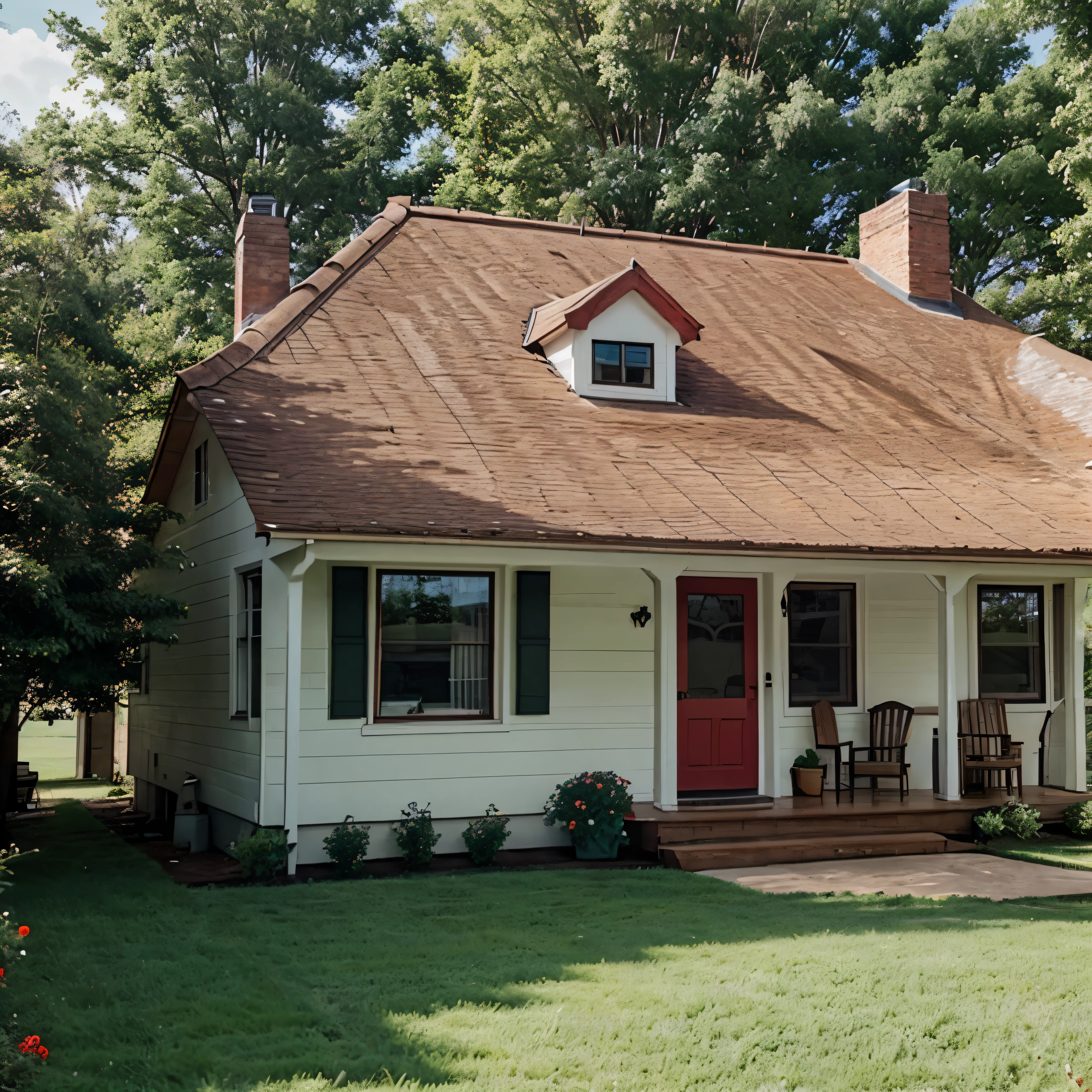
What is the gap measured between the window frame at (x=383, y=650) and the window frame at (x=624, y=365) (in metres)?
3.12

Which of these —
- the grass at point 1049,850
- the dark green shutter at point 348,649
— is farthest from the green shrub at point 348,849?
the grass at point 1049,850

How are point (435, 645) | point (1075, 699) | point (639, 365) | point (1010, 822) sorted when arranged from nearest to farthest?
1. point (435, 645)
2. point (1010, 822)
3. point (1075, 699)
4. point (639, 365)

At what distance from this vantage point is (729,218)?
23.2 m

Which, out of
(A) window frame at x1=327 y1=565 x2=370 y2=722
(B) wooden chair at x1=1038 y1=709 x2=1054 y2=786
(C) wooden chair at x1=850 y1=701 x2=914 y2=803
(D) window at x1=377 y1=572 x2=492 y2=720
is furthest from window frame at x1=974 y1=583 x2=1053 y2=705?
(A) window frame at x1=327 y1=565 x2=370 y2=722

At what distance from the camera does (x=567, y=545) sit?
957 centimetres

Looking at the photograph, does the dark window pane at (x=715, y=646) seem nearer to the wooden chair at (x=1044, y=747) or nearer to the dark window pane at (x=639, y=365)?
the dark window pane at (x=639, y=365)

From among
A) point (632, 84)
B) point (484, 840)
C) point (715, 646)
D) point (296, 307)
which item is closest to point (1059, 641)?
point (715, 646)

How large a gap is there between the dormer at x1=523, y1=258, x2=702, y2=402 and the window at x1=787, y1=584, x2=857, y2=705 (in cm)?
278

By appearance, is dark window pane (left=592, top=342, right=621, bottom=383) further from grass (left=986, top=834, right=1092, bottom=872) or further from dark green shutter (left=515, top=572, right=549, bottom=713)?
grass (left=986, top=834, right=1092, bottom=872)

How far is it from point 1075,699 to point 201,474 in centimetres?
1023

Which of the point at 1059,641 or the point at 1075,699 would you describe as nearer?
the point at 1075,699

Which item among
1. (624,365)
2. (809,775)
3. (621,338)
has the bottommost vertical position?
(809,775)

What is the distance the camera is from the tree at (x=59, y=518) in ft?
27.4

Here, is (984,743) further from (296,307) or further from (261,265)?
(261,265)
